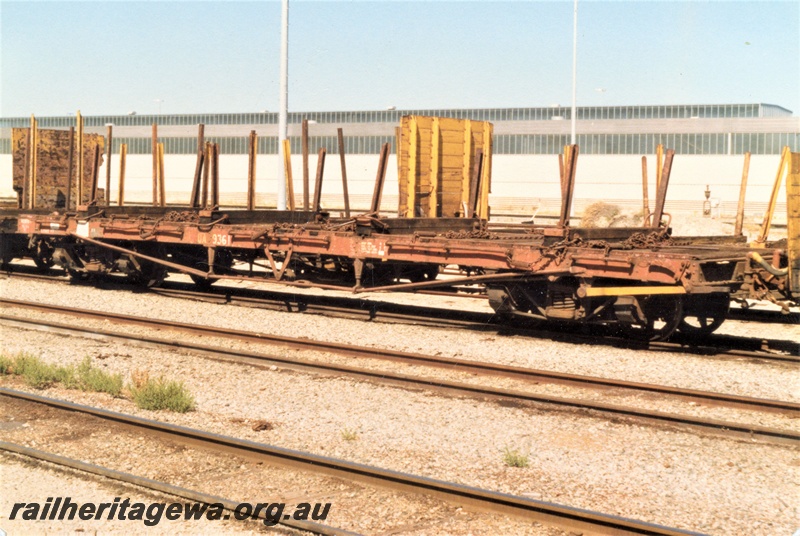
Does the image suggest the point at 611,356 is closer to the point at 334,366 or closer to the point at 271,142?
the point at 334,366

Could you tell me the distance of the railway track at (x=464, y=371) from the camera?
7.62m

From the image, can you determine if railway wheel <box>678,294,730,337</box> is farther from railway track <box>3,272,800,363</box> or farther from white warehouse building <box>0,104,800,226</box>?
white warehouse building <box>0,104,800,226</box>

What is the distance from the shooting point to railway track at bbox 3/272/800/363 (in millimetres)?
11086

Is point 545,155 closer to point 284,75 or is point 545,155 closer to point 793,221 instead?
point 284,75

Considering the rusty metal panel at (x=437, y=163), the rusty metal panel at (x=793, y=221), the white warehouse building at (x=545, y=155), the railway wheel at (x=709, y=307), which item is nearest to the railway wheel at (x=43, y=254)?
the rusty metal panel at (x=437, y=163)

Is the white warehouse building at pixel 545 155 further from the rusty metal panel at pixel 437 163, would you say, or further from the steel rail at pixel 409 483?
the steel rail at pixel 409 483

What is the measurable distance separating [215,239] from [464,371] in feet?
21.7

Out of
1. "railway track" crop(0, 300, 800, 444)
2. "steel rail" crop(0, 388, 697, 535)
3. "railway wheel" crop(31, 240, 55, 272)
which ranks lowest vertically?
"steel rail" crop(0, 388, 697, 535)

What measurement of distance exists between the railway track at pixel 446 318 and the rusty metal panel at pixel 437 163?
2746mm

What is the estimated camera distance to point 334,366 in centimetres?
980

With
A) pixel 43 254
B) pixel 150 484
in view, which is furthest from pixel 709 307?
pixel 43 254

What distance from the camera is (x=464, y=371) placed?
9.88m

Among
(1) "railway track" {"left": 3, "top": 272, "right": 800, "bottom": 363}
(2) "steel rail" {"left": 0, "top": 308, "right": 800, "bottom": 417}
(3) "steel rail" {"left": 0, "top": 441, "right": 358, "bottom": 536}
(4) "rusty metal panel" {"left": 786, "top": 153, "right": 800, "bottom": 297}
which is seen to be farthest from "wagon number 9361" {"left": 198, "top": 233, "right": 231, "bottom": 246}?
(4) "rusty metal panel" {"left": 786, "top": 153, "right": 800, "bottom": 297}

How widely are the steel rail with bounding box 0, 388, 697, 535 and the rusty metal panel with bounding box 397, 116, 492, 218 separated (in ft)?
33.9
